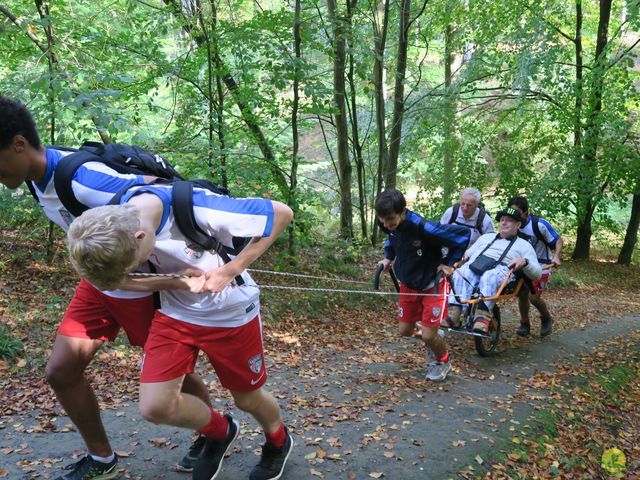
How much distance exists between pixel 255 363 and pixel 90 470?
1232mm

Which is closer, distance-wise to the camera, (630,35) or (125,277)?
(125,277)

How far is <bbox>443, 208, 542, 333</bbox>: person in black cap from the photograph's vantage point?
264 inches

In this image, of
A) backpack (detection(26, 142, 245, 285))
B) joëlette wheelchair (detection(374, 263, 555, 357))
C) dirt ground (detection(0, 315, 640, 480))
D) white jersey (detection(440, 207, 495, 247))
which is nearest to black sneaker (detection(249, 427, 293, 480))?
dirt ground (detection(0, 315, 640, 480))

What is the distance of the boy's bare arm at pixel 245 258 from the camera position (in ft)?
8.93

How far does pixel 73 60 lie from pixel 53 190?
5169 millimetres

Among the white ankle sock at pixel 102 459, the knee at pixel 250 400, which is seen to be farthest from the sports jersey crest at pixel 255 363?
the white ankle sock at pixel 102 459

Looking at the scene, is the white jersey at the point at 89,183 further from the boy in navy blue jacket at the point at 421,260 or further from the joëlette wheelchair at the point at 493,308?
the joëlette wheelchair at the point at 493,308

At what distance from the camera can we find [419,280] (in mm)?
5777

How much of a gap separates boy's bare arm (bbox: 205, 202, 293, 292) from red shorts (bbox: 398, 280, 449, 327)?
334 cm

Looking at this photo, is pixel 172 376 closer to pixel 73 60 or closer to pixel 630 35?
pixel 73 60

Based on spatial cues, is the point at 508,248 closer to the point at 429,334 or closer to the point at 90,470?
the point at 429,334

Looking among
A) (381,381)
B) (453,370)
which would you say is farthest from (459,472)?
(453,370)

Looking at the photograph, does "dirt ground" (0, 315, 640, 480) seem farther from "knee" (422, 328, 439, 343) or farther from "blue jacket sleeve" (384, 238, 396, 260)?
"blue jacket sleeve" (384, 238, 396, 260)

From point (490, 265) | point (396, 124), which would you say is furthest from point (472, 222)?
point (396, 124)
